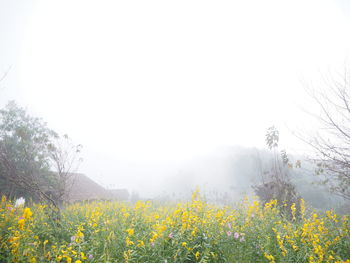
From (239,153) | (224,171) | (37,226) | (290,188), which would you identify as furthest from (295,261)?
(239,153)

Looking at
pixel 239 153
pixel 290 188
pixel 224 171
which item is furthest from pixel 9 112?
pixel 239 153

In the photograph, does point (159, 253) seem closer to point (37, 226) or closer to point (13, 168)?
point (37, 226)

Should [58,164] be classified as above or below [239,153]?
below

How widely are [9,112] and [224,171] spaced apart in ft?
132

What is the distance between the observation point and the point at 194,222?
3.81 m

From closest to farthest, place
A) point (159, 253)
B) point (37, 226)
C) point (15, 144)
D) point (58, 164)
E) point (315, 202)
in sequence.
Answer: point (159, 253), point (37, 226), point (58, 164), point (15, 144), point (315, 202)

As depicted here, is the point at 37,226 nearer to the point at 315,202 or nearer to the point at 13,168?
the point at 13,168

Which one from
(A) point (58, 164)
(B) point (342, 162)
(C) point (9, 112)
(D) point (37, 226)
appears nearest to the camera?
(B) point (342, 162)

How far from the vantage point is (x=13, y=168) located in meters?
5.47

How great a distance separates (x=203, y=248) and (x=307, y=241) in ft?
6.98

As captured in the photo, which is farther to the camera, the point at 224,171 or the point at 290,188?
the point at 224,171

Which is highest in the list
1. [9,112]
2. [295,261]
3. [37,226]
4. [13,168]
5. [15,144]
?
[9,112]

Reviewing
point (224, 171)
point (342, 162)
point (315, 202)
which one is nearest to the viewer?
point (342, 162)


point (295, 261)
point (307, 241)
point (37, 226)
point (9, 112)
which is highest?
point (9, 112)
